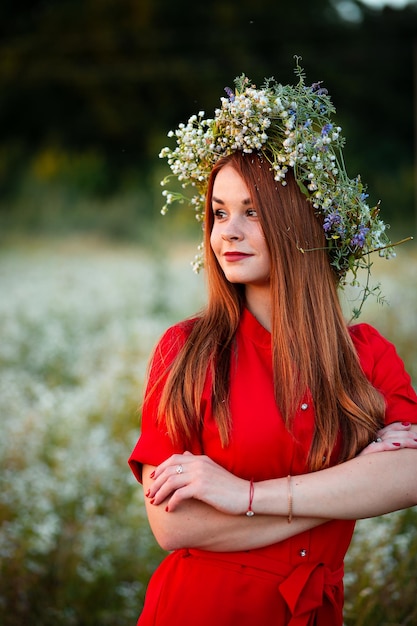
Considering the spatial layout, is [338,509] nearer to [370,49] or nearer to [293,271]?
[293,271]

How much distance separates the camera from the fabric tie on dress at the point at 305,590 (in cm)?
187

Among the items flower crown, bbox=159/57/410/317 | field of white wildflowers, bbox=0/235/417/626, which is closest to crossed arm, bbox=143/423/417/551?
flower crown, bbox=159/57/410/317

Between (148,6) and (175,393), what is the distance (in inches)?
493

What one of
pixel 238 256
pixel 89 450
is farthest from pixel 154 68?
pixel 238 256

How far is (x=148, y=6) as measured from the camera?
43.1 ft

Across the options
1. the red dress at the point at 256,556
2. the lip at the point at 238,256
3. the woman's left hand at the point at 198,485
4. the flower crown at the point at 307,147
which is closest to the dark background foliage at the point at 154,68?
the flower crown at the point at 307,147

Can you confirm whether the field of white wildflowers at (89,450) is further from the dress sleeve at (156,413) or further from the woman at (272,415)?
the dress sleeve at (156,413)

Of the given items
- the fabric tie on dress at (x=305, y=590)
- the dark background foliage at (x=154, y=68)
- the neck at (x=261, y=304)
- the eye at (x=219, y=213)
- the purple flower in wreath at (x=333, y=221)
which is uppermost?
the dark background foliage at (x=154, y=68)

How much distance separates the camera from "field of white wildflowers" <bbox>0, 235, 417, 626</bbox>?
3.68 metres

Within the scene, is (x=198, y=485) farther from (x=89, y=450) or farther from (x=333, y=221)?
(x=89, y=450)

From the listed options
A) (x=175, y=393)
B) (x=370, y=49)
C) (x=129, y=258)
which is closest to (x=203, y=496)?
(x=175, y=393)

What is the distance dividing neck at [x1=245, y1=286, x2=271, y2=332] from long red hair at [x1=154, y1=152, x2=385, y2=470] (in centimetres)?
9

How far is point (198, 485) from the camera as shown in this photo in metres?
1.82

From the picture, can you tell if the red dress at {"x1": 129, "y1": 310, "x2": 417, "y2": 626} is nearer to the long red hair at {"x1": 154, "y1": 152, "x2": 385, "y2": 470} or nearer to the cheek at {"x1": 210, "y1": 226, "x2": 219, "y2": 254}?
the long red hair at {"x1": 154, "y1": 152, "x2": 385, "y2": 470}
